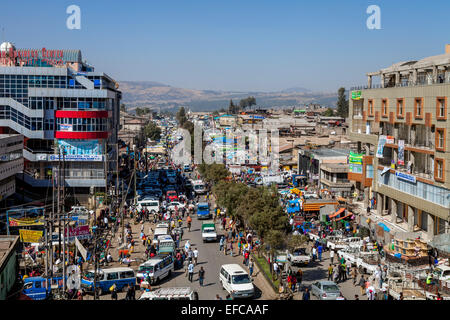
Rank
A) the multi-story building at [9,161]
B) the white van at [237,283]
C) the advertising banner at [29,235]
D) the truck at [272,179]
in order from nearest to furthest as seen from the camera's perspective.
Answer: the white van at [237,283], the advertising banner at [29,235], the multi-story building at [9,161], the truck at [272,179]

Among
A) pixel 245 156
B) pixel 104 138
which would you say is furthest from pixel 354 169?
pixel 245 156

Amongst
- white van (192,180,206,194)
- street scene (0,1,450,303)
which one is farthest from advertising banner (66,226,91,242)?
white van (192,180,206,194)

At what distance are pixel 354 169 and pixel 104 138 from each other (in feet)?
73.4

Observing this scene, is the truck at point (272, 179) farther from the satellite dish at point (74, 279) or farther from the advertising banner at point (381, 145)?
the satellite dish at point (74, 279)

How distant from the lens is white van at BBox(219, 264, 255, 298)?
67.2 feet

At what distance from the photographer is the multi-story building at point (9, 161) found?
36.3 m

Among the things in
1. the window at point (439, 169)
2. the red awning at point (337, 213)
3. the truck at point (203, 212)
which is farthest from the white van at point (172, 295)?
the truck at point (203, 212)

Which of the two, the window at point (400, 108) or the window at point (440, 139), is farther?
the window at point (400, 108)

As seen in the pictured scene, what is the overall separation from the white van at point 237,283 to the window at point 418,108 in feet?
51.8

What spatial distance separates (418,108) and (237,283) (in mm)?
17034

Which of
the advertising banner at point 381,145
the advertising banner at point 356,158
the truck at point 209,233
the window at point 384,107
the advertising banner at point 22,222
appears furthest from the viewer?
the advertising banner at point 356,158

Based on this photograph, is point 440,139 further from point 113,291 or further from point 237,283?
point 113,291

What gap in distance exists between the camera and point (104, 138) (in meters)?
46.6

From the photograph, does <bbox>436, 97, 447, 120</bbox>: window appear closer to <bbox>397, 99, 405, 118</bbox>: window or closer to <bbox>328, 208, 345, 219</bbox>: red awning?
<bbox>397, 99, 405, 118</bbox>: window
